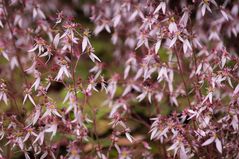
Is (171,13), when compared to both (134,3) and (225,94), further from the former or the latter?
(225,94)

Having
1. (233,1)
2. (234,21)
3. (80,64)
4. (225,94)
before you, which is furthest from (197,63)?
(80,64)

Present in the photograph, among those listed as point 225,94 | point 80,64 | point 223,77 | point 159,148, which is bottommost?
point 80,64

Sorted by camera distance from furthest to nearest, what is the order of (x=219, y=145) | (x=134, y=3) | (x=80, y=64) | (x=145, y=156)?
(x=80, y=64) → (x=134, y=3) → (x=145, y=156) → (x=219, y=145)

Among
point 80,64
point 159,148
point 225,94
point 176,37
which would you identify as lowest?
point 80,64

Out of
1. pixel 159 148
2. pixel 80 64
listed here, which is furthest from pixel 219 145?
pixel 80 64

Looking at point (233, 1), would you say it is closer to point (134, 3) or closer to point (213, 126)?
point (134, 3)

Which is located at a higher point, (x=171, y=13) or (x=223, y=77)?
(x=171, y=13)

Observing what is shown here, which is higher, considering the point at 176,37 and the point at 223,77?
the point at 176,37

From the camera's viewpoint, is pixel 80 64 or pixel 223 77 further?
pixel 80 64

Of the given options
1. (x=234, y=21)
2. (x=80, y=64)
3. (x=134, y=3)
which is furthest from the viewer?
(x=80, y=64)
